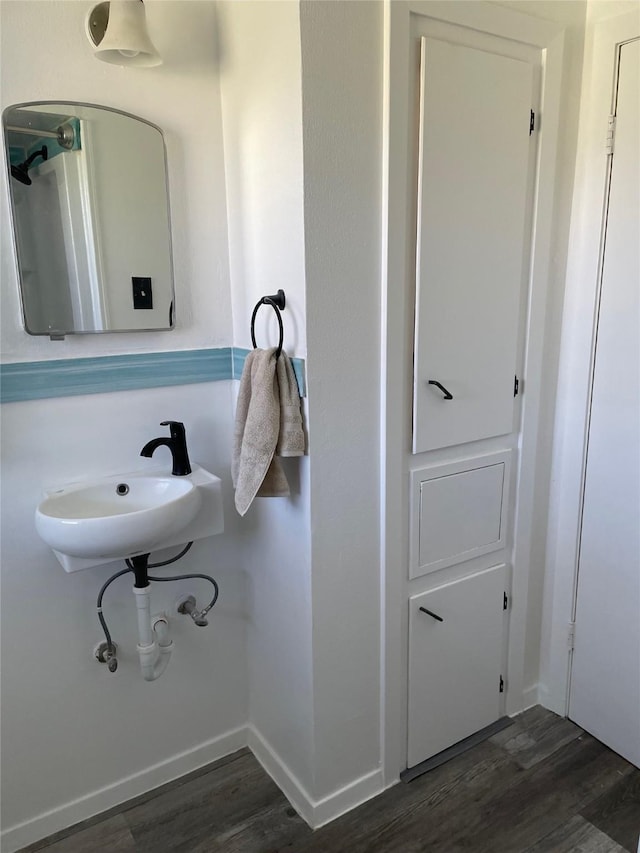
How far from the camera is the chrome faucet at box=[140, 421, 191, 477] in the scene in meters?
1.68

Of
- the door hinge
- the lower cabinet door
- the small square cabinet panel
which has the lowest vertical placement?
the lower cabinet door

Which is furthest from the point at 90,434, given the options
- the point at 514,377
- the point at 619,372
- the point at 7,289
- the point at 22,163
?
the point at 619,372

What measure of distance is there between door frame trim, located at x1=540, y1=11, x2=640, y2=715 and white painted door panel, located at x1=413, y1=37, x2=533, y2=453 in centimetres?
22

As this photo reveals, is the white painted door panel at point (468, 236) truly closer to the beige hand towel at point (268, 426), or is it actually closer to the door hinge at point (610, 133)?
the door hinge at point (610, 133)

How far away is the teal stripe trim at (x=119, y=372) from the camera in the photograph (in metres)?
1.55

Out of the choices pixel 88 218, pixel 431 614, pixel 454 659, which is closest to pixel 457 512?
pixel 431 614

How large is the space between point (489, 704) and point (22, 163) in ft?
6.85

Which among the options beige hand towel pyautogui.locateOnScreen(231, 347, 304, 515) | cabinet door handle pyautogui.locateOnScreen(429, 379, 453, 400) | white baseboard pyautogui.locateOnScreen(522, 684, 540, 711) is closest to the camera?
beige hand towel pyautogui.locateOnScreen(231, 347, 304, 515)

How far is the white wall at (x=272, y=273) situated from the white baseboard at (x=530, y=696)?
85cm

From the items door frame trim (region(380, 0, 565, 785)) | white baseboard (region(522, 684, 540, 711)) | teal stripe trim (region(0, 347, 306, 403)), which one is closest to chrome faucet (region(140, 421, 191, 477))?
teal stripe trim (region(0, 347, 306, 403))

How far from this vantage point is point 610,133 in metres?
1.75

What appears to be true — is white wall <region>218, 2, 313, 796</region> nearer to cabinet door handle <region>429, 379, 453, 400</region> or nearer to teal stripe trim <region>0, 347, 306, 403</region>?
teal stripe trim <region>0, 347, 306, 403</region>

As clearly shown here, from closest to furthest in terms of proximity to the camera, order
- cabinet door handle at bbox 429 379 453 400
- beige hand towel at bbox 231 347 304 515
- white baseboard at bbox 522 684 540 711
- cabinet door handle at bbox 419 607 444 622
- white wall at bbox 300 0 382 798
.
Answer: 1. white wall at bbox 300 0 382 798
2. beige hand towel at bbox 231 347 304 515
3. cabinet door handle at bbox 429 379 453 400
4. cabinet door handle at bbox 419 607 444 622
5. white baseboard at bbox 522 684 540 711

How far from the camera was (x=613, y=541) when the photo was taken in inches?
75.2
